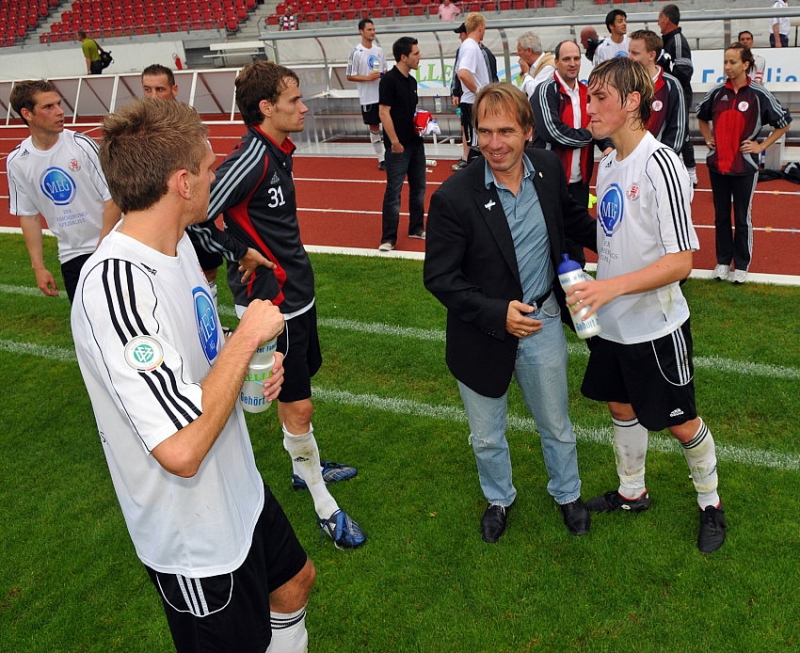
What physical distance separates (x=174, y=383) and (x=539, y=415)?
2244mm

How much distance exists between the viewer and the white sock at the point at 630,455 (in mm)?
3865

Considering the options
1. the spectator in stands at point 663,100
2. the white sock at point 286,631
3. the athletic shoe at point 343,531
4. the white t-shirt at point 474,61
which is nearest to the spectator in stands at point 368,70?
the white t-shirt at point 474,61

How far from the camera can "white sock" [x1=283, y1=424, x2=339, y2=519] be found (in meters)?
4.04

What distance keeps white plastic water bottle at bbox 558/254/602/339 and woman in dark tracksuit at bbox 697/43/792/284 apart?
410cm

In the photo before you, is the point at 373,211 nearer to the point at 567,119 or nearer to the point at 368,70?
the point at 368,70

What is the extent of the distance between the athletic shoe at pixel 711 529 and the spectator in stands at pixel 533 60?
17.7 ft

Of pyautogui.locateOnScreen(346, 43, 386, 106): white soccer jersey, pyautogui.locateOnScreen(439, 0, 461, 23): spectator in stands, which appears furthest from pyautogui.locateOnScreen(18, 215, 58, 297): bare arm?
pyautogui.locateOnScreen(439, 0, 461, 23): spectator in stands

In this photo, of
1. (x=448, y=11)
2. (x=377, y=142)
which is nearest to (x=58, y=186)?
(x=377, y=142)

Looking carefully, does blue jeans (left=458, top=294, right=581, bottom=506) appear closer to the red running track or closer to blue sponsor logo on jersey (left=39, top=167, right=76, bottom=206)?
blue sponsor logo on jersey (left=39, top=167, right=76, bottom=206)

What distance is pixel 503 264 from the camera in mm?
3393

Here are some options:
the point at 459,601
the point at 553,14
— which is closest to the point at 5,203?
the point at 459,601

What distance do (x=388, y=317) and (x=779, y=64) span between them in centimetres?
805

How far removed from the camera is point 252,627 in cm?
243

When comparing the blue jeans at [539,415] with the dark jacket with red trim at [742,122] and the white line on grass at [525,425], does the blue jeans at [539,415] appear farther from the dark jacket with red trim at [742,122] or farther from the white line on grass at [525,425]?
the dark jacket with red trim at [742,122]
